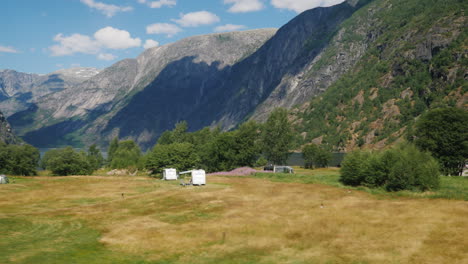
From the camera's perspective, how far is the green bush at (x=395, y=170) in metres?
57.6

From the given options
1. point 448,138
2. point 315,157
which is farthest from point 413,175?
point 315,157

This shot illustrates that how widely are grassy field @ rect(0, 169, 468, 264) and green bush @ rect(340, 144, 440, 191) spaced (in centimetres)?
335

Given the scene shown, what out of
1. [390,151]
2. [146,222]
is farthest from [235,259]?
[390,151]

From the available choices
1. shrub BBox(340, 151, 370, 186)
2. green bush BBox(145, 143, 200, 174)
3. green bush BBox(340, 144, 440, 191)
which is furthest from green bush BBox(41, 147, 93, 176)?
green bush BBox(340, 144, 440, 191)

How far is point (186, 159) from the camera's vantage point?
386ft

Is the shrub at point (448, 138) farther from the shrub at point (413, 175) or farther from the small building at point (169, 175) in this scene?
the small building at point (169, 175)

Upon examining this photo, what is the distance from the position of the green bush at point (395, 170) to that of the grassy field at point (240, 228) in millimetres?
3350

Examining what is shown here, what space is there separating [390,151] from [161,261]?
48753 millimetres

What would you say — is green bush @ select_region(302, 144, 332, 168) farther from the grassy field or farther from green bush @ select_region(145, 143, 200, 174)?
the grassy field

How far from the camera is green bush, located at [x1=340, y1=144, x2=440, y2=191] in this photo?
5759cm

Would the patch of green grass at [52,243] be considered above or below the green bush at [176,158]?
below

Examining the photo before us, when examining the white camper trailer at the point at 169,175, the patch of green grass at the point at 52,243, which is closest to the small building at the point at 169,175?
the white camper trailer at the point at 169,175

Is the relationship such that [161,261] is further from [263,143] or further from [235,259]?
[263,143]

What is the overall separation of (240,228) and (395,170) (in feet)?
109
